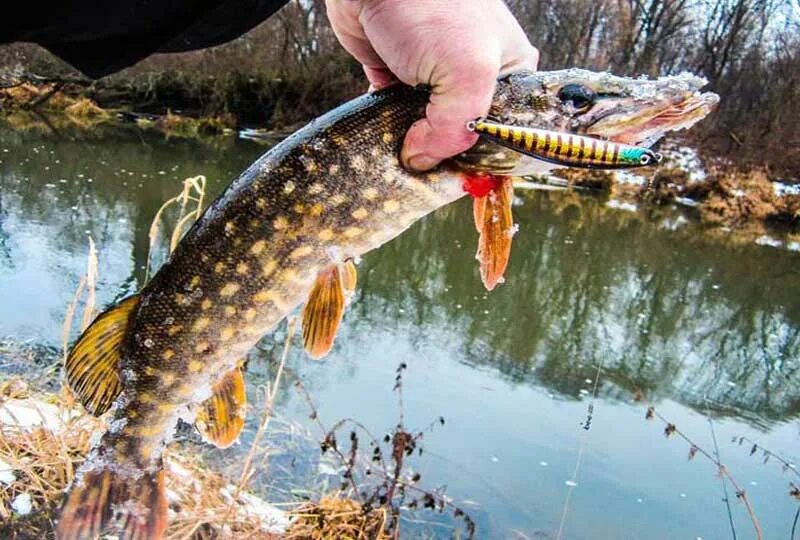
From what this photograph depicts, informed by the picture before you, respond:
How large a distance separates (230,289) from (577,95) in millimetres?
815

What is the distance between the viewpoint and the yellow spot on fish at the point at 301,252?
5.01 ft

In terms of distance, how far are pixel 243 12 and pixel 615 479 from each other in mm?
4041

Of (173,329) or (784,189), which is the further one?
(784,189)

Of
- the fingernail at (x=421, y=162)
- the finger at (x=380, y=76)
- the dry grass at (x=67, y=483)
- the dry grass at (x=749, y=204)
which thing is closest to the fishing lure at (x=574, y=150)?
the fingernail at (x=421, y=162)

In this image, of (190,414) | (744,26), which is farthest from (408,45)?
(744,26)

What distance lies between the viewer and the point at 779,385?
707 cm

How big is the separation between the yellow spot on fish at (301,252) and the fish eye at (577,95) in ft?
1.94

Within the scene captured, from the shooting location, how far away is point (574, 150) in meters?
1.20

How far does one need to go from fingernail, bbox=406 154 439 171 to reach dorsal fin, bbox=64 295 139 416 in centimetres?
69

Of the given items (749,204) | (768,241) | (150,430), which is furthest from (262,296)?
(749,204)

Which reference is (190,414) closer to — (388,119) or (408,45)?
(388,119)

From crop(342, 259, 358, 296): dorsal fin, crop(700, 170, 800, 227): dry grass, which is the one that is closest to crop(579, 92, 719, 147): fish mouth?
crop(342, 259, 358, 296): dorsal fin

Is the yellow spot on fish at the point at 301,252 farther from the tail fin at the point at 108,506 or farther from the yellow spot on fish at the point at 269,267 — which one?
the tail fin at the point at 108,506

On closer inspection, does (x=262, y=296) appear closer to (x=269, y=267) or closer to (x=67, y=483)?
(x=269, y=267)
